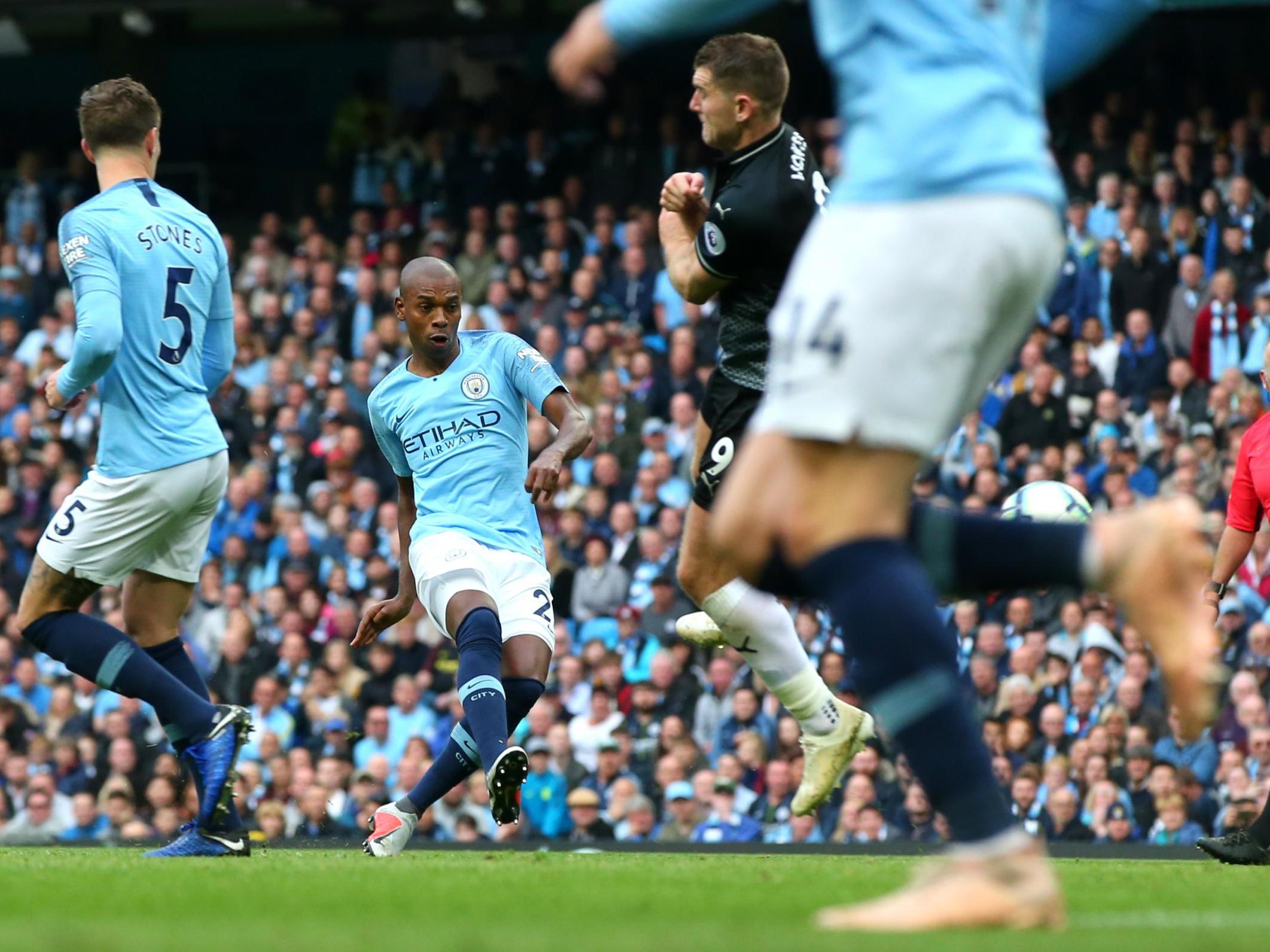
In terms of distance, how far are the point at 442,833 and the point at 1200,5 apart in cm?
926

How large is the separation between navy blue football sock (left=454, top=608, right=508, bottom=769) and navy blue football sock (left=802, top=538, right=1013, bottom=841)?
3.21 metres

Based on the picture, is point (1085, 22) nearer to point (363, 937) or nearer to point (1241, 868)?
point (363, 937)

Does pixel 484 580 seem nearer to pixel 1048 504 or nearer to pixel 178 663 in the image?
pixel 178 663

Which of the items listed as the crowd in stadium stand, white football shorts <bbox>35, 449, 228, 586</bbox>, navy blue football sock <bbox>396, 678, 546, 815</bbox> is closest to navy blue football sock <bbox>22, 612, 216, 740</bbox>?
white football shorts <bbox>35, 449, 228, 586</bbox>

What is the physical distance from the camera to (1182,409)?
14031mm

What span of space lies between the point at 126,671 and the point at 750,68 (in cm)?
283

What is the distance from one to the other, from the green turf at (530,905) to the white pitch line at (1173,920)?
0.04 ft

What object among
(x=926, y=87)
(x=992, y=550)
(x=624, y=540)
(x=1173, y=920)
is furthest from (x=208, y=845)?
(x=624, y=540)

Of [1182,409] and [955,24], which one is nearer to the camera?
[955,24]

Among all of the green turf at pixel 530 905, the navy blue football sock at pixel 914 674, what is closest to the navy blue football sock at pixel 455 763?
the green turf at pixel 530 905

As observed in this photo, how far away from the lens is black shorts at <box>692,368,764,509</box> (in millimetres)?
6606

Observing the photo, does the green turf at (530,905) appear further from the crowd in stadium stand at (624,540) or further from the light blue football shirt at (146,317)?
the crowd in stadium stand at (624,540)

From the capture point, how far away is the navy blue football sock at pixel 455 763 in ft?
24.2

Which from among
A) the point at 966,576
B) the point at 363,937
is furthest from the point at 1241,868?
the point at 363,937
